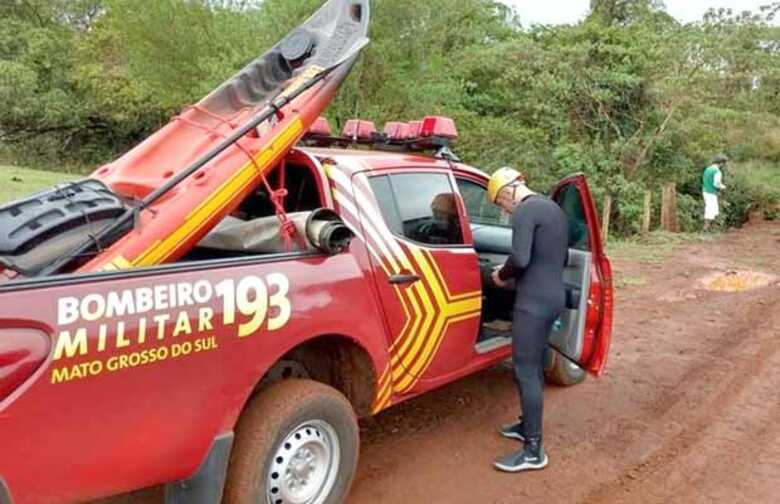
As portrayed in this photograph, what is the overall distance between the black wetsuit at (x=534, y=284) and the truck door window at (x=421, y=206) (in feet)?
1.57

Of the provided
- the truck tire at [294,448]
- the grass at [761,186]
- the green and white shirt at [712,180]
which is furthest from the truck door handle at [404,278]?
the grass at [761,186]

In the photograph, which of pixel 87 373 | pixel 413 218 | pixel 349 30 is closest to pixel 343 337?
pixel 413 218

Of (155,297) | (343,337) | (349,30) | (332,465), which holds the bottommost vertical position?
(332,465)

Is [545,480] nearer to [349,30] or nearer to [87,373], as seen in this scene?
[87,373]

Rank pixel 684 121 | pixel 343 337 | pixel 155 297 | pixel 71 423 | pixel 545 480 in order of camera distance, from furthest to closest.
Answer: pixel 684 121, pixel 545 480, pixel 343 337, pixel 155 297, pixel 71 423

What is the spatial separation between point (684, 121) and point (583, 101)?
2.20m

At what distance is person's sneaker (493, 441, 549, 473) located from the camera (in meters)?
4.17

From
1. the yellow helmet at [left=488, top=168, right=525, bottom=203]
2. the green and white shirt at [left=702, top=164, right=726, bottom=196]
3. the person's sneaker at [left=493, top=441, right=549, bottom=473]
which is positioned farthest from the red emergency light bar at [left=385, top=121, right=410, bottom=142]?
the green and white shirt at [left=702, top=164, right=726, bottom=196]

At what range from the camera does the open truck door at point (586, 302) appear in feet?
15.0

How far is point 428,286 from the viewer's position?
13.6 feet

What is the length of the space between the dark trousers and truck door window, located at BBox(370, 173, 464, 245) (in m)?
0.69

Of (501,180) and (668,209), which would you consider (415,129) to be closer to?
(501,180)

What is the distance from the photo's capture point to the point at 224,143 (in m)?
3.67

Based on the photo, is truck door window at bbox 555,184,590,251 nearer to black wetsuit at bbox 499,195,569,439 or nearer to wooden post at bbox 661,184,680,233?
black wetsuit at bbox 499,195,569,439
